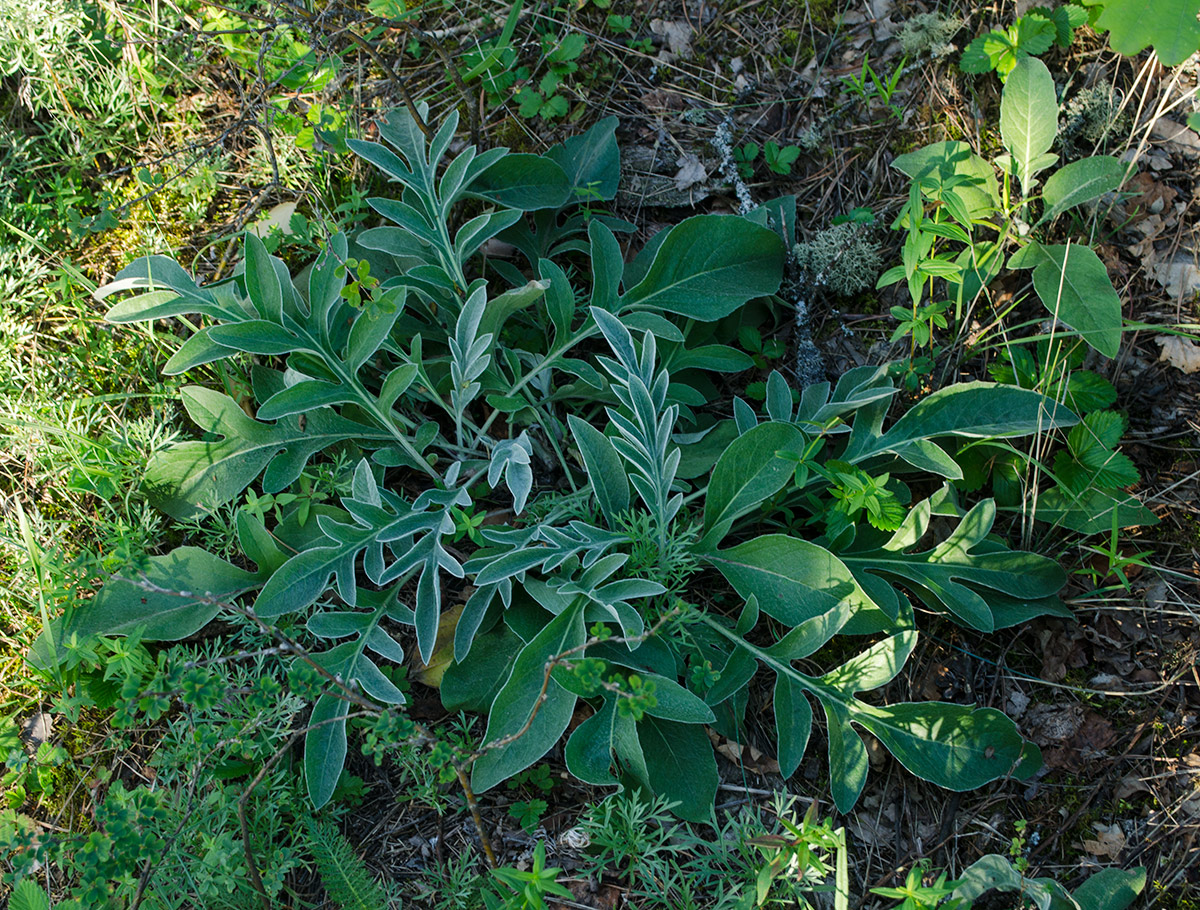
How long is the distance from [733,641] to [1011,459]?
933mm

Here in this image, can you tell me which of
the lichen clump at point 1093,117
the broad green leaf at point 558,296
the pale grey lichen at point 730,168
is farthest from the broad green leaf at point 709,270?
the lichen clump at point 1093,117

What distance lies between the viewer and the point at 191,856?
1.95 meters

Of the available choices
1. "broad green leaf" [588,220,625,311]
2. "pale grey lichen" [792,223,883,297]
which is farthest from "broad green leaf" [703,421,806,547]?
"pale grey lichen" [792,223,883,297]

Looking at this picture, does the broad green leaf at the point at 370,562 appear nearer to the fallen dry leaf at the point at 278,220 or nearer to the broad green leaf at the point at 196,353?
the broad green leaf at the point at 196,353

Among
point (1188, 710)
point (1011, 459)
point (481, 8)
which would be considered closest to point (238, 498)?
point (481, 8)

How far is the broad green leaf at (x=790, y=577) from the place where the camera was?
2.02 m

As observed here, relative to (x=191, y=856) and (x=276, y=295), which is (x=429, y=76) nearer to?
(x=276, y=295)

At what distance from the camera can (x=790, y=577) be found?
208 centimetres

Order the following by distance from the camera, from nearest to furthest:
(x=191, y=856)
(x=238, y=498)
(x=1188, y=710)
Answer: (x=191, y=856)
(x=1188, y=710)
(x=238, y=498)

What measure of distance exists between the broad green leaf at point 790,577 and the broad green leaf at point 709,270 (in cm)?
69

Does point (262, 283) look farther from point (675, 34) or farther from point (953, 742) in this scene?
point (953, 742)

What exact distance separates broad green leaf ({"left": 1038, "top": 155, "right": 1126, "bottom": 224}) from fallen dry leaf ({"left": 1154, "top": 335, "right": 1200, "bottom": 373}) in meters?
0.47

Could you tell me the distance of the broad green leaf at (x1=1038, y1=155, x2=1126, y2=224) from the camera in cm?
228

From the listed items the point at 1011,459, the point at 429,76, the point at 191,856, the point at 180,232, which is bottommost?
the point at 191,856
